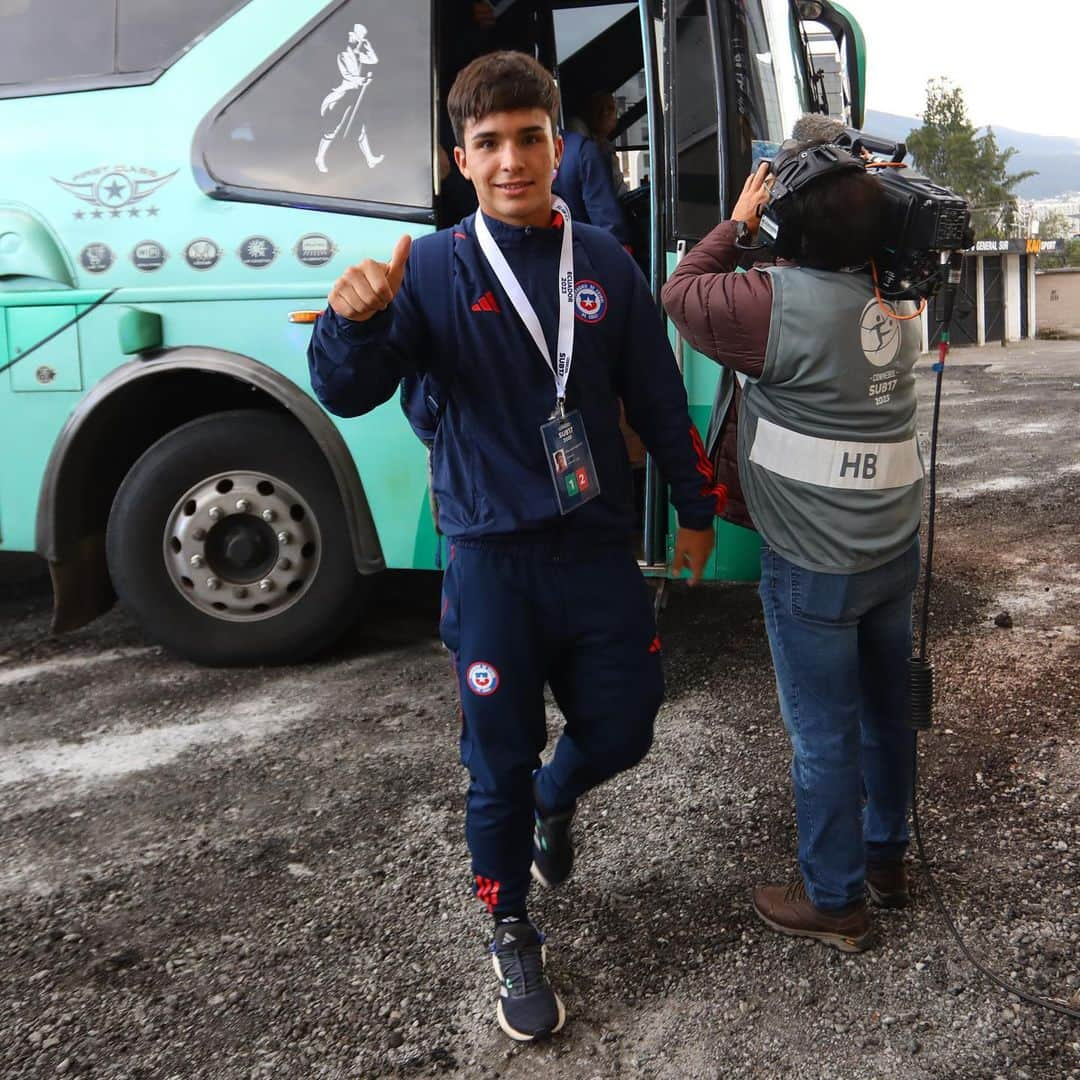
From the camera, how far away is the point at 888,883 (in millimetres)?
2492

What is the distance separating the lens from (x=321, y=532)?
159 inches

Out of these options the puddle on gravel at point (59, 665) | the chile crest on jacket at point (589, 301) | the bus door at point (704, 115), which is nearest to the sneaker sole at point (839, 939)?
the chile crest on jacket at point (589, 301)

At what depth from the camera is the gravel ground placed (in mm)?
2115

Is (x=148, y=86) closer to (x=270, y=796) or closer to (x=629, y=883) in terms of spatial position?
(x=270, y=796)

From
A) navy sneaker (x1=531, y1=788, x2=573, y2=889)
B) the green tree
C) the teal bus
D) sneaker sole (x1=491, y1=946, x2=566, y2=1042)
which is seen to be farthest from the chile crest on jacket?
the green tree

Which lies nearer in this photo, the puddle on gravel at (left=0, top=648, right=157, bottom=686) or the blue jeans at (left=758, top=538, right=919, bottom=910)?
the blue jeans at (left=758, top=538, right=919, bottom=910)

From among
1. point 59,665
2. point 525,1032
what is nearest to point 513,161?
point 525,1032

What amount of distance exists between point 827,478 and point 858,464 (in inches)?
2.7

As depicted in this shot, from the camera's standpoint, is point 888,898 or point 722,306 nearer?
point 722,306

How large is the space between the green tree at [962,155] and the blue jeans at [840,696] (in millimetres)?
67541

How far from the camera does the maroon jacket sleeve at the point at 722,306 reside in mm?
2133

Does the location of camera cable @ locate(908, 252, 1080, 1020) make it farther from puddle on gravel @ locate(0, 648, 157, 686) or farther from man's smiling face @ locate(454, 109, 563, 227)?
puddle on gravel @ locate(0, 648, 157, 686)

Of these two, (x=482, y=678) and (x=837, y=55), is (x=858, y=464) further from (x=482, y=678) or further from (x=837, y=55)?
(x=837, y=55)

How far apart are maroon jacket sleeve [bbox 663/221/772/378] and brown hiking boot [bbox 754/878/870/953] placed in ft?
3.86
